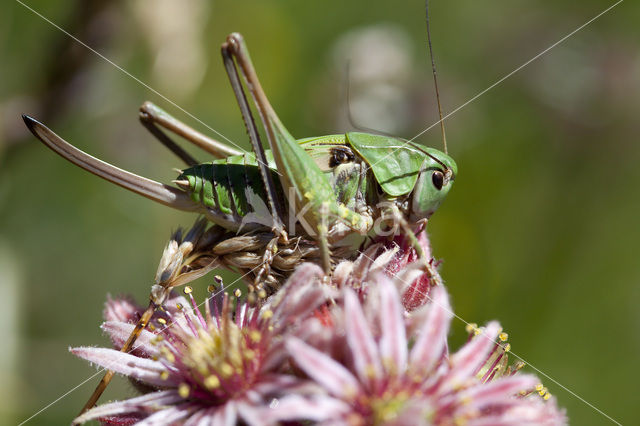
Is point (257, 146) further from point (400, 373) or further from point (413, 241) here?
point (400, 373)

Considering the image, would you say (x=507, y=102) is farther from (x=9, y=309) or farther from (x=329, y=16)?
(x=9, y=309)

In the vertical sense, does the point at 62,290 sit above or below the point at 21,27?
below

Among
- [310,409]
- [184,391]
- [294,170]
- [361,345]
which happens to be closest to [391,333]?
[361,345]

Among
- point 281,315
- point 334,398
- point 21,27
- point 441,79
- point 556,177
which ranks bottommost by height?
point 334,398

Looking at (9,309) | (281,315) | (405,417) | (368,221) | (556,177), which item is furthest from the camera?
(556,177)

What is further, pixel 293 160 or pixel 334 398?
pixel 293 160

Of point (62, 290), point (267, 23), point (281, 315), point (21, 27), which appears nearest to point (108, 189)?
point (62, 290)

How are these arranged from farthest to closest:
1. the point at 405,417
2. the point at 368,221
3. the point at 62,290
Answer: the point at 62,290 → the point at 368,221 → the point at 405,417

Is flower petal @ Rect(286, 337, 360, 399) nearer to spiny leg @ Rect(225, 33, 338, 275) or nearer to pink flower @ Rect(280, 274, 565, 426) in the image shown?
pink flower @ Rect(280, 274, 565, 426)

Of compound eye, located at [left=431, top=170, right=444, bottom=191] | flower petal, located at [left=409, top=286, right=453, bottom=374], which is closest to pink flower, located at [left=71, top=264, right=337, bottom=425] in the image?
flower petal, located at [left=409, top=286, right=453, bottom=374]

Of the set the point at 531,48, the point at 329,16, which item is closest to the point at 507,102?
the point at 531,48
